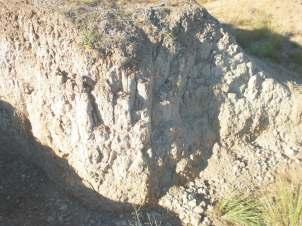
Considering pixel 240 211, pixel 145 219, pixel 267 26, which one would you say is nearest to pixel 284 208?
pixel 240 211

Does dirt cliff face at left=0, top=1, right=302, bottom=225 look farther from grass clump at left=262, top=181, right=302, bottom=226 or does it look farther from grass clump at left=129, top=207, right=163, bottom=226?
grass clump at left=262, top=181, right=302, bottom=226

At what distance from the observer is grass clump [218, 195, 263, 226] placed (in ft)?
21.1

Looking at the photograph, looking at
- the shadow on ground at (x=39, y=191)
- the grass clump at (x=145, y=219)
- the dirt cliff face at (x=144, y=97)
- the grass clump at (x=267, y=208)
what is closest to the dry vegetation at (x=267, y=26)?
the dirt cliff face at (x=144, y=97)

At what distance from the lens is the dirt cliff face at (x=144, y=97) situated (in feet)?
20.8

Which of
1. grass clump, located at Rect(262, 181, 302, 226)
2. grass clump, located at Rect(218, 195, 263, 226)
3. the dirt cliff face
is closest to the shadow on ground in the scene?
the dirt cliff face

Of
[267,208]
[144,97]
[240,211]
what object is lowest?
[240,211]

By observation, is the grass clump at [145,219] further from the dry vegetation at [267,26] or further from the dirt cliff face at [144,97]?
the dry vegetation at [267,26]

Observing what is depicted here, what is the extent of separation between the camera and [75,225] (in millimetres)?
6625

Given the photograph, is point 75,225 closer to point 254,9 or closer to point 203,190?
point 203,190

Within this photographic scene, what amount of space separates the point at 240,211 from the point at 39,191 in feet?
8.17

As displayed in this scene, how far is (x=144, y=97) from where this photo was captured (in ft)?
21.1

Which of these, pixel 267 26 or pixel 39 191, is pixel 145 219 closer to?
pixel 39 191

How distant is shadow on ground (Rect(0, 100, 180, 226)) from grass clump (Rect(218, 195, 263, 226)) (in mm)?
583

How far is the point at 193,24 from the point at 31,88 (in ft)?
6.92
